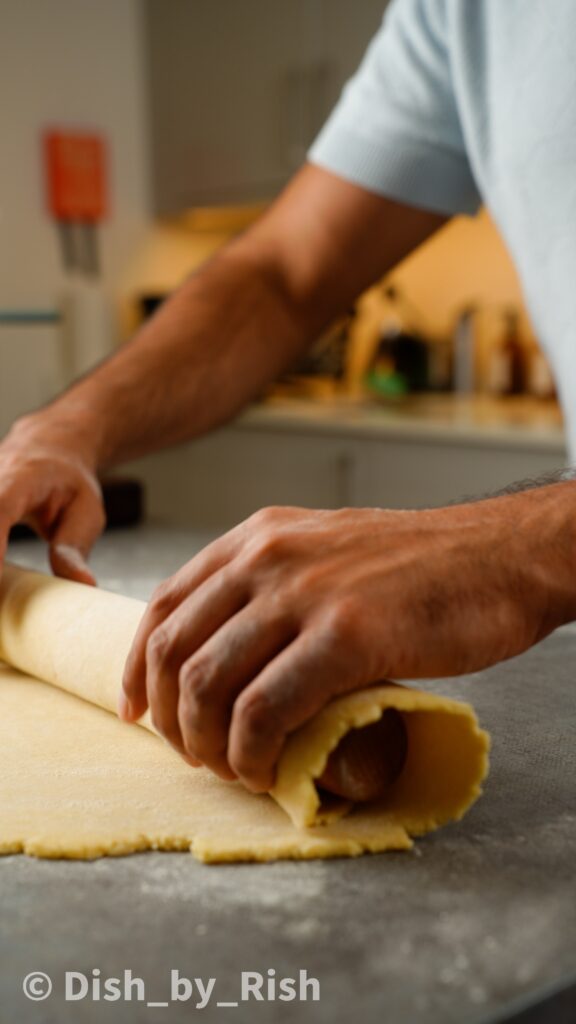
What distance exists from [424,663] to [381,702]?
0.03 m

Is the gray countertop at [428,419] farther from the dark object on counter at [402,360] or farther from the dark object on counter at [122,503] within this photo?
the dark object on counter at [122,503]

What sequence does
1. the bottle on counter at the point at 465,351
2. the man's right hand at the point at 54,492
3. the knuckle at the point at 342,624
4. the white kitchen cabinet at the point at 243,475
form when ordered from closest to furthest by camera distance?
the knuckle at the point at 342,624, the man's right hand at the point at 54,492, the white kitchen cabinet at the point at 243,475, the bottle on counter at the point at 465,351

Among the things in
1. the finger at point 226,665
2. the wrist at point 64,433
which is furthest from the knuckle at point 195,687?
the wrist at point 64,433

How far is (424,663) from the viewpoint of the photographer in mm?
596

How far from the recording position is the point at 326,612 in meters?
0.58

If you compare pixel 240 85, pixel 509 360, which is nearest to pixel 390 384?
pixel 509 360

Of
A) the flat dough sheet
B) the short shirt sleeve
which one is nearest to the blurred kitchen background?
the short shirt sleeve

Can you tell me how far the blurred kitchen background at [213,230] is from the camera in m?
3.04

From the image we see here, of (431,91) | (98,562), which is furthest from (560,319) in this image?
(98,562)

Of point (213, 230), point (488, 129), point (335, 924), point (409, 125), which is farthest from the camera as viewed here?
point (213, 230)

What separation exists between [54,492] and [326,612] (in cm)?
60

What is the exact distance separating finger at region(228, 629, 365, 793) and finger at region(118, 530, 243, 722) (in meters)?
0.09

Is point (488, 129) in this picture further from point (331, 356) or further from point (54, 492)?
point (331, 356)

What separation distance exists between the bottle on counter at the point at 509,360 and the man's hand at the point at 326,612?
101 inches
